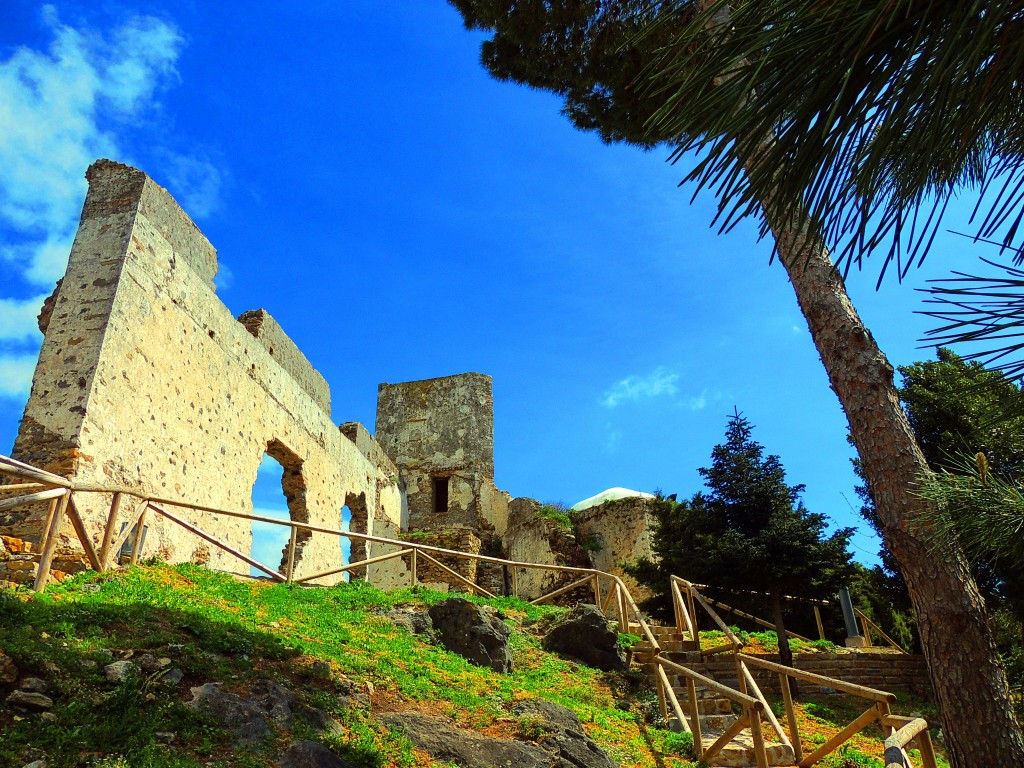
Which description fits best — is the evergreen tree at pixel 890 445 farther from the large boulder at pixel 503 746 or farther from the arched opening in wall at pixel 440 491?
the arched opening in wall at pixel 440 491

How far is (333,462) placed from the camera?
50.7 feet

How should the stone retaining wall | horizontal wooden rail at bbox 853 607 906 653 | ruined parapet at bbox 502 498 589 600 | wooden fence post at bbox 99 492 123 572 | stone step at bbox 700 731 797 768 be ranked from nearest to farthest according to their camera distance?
stone step at bbox 700 731 797 768 → the stone retaining wall → wooden fence post at bbox 99 492 123 572 → horizontal wooden rail at bbox 853 607 906 653 → ruined parapet at bbox 502 498 589 600

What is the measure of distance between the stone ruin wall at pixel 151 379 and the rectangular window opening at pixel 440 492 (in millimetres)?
8488

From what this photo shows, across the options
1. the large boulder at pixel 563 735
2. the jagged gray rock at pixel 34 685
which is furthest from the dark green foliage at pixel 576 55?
the jagged gray rock at pixel 34 685

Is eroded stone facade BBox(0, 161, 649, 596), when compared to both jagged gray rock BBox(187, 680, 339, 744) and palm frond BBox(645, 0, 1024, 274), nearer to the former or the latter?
jagged gray rock BBox(187, 680, 339, 744)

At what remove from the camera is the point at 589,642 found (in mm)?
9367

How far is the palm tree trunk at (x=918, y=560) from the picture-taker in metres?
4.21

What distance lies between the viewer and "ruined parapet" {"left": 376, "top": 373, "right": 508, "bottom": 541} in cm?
2089

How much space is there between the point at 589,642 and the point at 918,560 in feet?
18.1

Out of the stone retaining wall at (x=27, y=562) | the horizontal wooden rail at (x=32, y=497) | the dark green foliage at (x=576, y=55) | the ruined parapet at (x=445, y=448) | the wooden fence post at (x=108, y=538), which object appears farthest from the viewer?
the ruined parapet at (x=445, y=448)

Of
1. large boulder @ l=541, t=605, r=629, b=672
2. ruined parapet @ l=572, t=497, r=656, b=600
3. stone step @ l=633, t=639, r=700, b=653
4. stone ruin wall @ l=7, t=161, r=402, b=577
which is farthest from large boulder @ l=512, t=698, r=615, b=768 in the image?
ruined parapet @ l=572, t=497, r=656, b=600

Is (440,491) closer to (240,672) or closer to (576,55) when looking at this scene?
(576,55)

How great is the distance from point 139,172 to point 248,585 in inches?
221

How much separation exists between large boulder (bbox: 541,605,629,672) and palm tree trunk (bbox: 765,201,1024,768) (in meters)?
5.09
